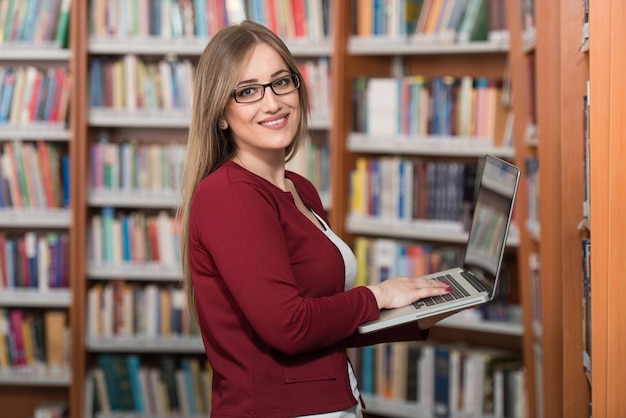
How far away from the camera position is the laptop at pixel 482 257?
1636 millimetres

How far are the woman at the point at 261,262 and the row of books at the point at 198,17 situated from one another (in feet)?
6.40

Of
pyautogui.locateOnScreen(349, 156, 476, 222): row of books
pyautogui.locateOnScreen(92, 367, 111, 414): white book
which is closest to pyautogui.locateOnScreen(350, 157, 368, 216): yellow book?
pyautogui.locateOnScreen(349, 156, 476, 222): row of books

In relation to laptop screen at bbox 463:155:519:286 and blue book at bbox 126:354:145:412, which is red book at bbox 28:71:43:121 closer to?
blue book at bbox 126:354:145:412

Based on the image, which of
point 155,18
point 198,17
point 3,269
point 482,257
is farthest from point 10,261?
point 482,257

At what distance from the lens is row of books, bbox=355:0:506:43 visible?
3.37 meters

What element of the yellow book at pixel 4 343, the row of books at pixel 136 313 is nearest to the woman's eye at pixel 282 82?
the row of books at pixel 136 313

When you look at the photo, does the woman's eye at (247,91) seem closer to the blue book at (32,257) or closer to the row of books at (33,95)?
the row of books at (33,95)

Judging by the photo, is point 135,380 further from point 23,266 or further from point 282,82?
point 282,82

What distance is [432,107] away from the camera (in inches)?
139

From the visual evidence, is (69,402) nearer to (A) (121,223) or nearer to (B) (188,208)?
(A) (121,223)

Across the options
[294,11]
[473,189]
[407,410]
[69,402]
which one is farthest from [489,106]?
[69,402]

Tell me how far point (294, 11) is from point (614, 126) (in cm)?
227

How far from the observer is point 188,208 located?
1797mm

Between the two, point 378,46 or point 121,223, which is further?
point 121,223
